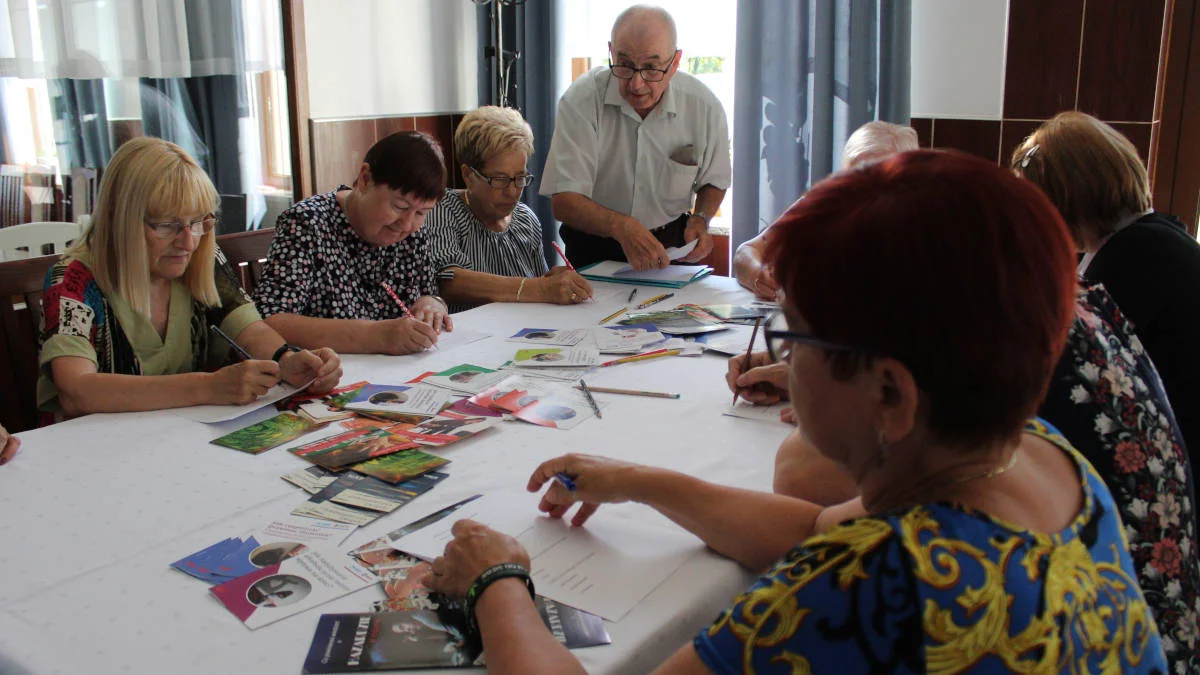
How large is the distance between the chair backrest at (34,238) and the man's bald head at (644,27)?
1.83 m

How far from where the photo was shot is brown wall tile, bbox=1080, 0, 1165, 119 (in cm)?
316

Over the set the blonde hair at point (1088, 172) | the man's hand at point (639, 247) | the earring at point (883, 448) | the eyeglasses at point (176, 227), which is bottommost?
the man's hand at point (639, 247)

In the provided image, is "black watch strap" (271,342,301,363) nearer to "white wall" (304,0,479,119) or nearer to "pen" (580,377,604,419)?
"pen" (580,377,604,419)

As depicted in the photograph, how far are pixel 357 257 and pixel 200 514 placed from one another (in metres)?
1.20

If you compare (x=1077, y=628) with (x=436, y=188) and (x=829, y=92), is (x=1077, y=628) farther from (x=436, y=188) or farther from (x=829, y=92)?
(x=829, y=92)

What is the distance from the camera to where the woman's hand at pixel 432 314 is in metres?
2.34

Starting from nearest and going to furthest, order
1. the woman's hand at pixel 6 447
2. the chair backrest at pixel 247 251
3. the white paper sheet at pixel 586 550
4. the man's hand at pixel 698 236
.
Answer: the white paper sheet at pixel 586 550
the woman's hand at pixel 6 447
the chair backrest at pixel 247 251
the man's hand at pixel 698 236

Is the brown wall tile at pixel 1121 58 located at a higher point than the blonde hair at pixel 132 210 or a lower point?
higher

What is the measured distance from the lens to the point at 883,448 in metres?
0.79

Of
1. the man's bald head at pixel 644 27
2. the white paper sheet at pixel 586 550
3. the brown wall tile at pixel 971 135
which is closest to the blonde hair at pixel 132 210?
the white paper sheet at pixel 586 550

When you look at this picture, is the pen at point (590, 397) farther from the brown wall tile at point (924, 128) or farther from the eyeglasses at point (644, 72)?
the brown wall tile at point (924, 128)

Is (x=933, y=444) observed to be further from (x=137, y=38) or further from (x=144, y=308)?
(x=137, y=38)

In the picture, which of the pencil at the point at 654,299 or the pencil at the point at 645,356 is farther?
the pencil at the point at 654,299

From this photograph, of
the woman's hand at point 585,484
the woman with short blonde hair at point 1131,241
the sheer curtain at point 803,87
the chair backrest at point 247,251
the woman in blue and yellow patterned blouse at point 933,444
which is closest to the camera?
the woman in blue and yellow patterned blouse at point 933,444
